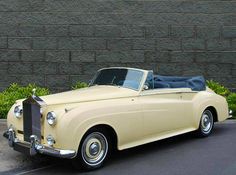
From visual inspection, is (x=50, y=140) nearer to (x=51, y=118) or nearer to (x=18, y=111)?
(x=51, y=118)

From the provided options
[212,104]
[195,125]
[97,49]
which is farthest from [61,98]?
[97,49]

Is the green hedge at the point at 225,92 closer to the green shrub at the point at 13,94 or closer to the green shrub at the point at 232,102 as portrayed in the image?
the green shrub at the point at 232,102

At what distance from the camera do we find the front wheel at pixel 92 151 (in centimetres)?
590

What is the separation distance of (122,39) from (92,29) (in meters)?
0.77

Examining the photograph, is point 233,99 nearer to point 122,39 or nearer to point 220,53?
point 220,53

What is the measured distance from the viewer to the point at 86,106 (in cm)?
604

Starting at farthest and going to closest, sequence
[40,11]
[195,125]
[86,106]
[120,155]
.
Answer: [40,11] < [195,125] < [120,155] < [86,106]

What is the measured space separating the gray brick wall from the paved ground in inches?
131

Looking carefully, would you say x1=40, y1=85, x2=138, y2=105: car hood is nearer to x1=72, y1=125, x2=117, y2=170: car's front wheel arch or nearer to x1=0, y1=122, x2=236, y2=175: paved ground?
x1=72, y1=125, x2=117, y2=170: car's front wheel arch

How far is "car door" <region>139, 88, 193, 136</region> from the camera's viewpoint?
6.77 m

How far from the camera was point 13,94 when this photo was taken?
32.1ft

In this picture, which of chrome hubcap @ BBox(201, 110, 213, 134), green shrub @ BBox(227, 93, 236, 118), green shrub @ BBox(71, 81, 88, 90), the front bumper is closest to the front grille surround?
the front bumper

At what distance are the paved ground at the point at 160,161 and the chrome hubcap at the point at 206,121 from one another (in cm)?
31

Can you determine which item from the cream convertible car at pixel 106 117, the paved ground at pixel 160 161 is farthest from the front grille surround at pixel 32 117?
the paved ground at pixel 160 161
